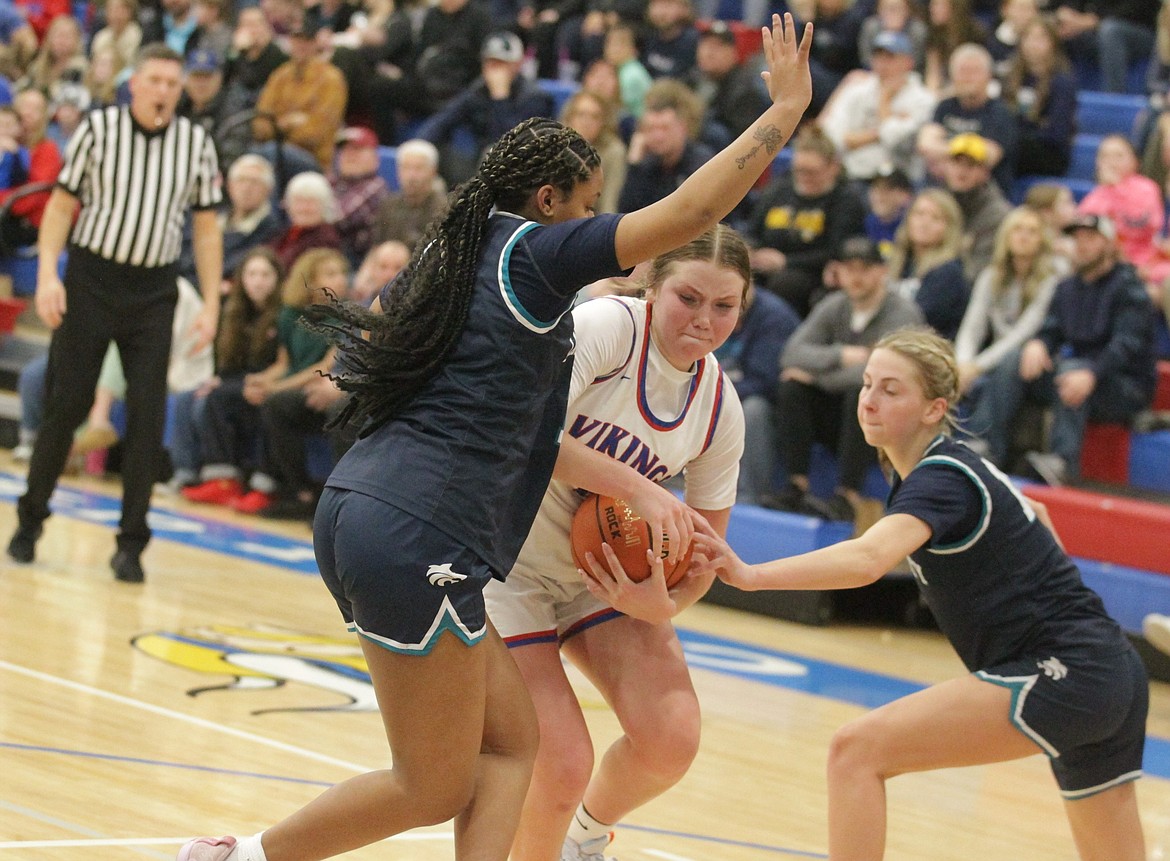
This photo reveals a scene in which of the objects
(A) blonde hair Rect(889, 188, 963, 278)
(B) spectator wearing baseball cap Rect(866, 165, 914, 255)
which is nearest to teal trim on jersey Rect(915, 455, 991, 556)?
(A) blonde hair Rect(889, 188, 963, 278)

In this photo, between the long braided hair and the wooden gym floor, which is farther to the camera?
the wooden gym floor

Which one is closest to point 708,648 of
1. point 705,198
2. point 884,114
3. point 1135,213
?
point 1135,213

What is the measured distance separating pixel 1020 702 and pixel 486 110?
8.97 m

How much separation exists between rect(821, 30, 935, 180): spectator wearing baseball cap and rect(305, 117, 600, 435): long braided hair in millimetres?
7198

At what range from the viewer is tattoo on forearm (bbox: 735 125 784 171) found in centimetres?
304

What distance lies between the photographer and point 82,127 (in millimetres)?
7125

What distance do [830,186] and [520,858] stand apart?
6278 mm

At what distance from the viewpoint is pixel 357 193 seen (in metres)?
11.3

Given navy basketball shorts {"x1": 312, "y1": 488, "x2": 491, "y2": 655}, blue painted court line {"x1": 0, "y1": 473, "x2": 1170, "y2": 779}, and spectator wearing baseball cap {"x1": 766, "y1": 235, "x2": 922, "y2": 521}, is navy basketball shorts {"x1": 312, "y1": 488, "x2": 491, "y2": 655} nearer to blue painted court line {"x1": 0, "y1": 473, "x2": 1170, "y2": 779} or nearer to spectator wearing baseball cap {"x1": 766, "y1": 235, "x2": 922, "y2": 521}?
blue painted court line {"x1": 0, "y1": 473, "x2": 1170, "y2": 779}

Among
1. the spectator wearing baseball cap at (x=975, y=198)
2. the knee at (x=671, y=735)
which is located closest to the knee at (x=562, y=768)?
the knee at (x=671, y=735)

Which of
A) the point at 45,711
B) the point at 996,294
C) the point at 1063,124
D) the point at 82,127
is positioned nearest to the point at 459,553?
the point at 45,711

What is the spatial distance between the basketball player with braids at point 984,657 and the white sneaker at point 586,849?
0.58 metres

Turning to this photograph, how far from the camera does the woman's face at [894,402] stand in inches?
158

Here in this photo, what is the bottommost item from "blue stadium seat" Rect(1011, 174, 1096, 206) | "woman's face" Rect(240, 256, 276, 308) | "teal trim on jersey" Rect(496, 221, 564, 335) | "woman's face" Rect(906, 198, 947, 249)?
"woman's face" Rect(240, 256, 276, 308)
